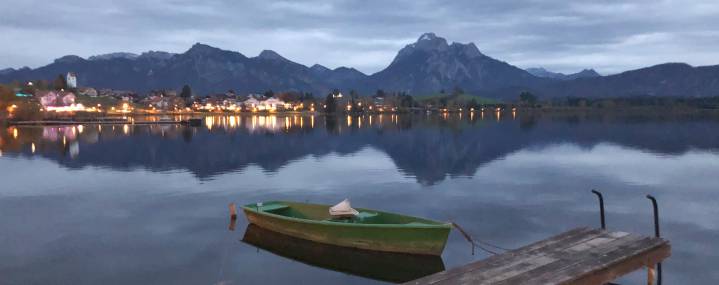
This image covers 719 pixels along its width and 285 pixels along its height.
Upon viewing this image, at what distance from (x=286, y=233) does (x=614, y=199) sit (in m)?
27.5

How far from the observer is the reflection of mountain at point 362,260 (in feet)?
75.7

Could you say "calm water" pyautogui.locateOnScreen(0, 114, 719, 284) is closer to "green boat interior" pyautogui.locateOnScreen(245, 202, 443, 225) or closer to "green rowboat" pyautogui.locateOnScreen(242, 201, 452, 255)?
"green rowboat" pyautogui.locateOnScreen(242, 201, 452, 255)

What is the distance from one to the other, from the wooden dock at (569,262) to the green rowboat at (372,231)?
252 inches

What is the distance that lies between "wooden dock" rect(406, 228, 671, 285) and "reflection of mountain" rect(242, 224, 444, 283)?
23.7 ft

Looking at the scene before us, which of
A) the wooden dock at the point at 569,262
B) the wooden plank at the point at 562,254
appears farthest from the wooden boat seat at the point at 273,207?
the wooden plank at the point at 562,254

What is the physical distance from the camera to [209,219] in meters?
34.4

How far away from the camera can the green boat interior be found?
2541 centimetres

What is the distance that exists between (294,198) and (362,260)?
63.7 ft

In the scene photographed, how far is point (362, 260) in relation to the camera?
79.8 ft

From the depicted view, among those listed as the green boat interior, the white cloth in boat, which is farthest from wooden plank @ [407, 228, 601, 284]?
the white cloth in boat

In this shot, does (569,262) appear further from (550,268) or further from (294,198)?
(294,198)

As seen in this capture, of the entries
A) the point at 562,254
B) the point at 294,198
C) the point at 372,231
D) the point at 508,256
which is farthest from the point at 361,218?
the point at 294,198

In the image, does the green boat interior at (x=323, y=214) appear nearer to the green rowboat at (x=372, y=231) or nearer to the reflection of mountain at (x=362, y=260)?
the green rowboat at (x=372, y=231)

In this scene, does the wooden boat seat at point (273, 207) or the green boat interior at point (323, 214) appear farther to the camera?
the wooden boat seat at point (273, 207)
